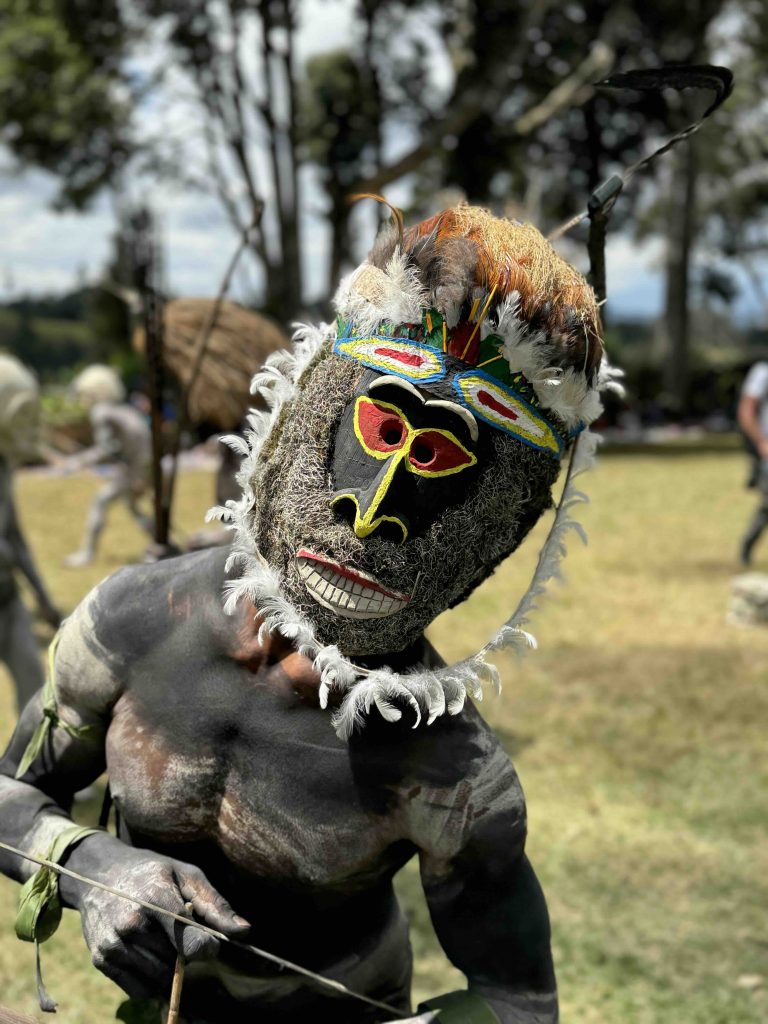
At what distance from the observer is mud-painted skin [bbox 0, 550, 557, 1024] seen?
1.80 meters

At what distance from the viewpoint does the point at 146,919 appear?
5.59ft

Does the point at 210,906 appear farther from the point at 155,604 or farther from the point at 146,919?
the point at 155,604

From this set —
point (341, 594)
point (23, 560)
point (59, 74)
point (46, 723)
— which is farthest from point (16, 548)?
point (59, 74)

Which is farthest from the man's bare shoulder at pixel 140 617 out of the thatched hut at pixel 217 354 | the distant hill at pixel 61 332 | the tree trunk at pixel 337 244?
the distant hill at pixel 61 332

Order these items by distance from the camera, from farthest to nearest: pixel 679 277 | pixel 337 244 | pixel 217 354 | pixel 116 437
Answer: pixel 679 277 → pixel 337 244 → pixel 116 437 → pixel 217 354

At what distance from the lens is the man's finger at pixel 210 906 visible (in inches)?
68.5

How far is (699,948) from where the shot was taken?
410cm

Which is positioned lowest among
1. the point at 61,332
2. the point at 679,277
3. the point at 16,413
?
the point at 61,332

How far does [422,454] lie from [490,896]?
701 mm

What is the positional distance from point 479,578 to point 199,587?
18.5 inches

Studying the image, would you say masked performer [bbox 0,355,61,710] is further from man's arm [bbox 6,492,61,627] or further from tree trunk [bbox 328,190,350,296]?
tree trunk [bbox 328,190,350,296]

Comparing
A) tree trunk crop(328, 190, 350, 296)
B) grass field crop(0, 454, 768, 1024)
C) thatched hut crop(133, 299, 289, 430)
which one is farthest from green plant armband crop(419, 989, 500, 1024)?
tree trunk crop(328, 190, 350, 296)

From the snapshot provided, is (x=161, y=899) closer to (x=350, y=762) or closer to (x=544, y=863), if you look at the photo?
(x=350, y=762)

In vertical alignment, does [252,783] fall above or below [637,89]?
below
